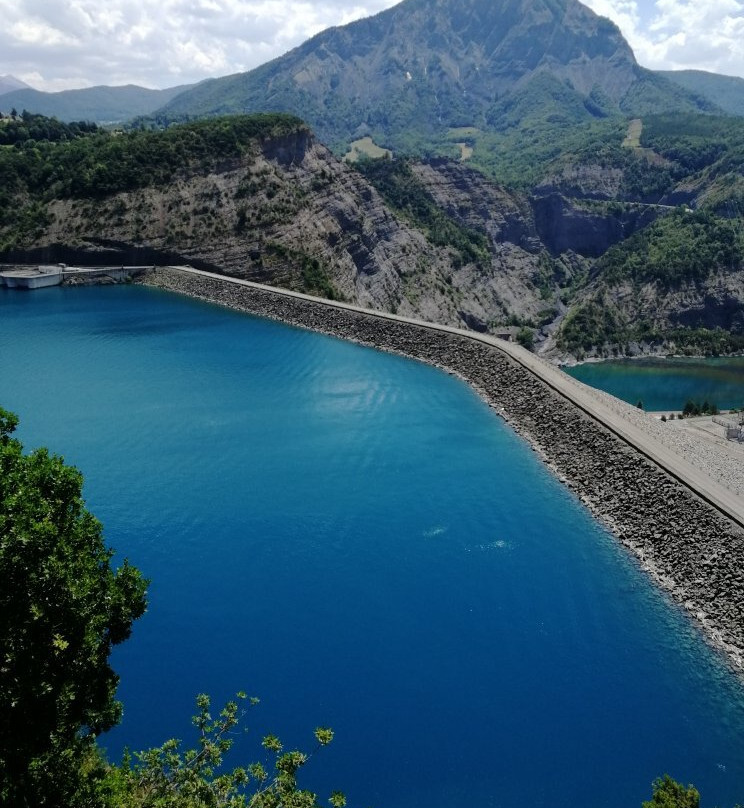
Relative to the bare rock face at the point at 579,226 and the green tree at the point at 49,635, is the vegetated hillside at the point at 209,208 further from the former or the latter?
the bare rock face at the point at 579,226

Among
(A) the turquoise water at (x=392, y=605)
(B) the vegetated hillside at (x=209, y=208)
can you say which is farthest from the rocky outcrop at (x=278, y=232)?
(A) the turquoise water at (x=392, y=605)

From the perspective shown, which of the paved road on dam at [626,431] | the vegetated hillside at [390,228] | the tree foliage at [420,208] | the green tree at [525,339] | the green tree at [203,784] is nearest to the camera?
the green tree at [203,784]

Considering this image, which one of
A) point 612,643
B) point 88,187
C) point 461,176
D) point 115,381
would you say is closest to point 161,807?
point 612,643

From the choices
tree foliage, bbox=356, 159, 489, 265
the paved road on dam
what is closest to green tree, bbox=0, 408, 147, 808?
the paved road on dam

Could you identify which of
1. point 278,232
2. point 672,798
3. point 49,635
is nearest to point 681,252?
point 278,232

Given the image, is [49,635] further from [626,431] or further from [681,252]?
[681,252]

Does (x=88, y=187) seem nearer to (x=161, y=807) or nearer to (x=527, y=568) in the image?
(x=527, y=568)
